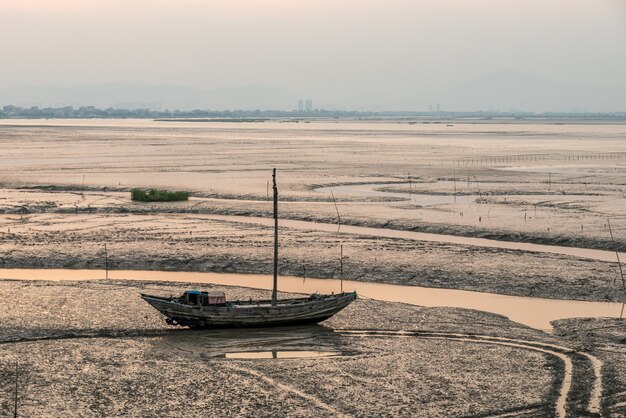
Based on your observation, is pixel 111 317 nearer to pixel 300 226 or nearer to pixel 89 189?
pixel 300 226

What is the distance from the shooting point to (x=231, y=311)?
27844 millimetres

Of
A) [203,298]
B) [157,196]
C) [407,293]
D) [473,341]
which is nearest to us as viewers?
[473,341]

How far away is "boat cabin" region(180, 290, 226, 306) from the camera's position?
91.8 ft

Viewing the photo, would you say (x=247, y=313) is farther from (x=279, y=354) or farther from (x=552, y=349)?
(x=552, y=349)

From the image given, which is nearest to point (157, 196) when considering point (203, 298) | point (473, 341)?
point (203, 298)

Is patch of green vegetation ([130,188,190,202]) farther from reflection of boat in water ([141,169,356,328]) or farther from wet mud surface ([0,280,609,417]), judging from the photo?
reflection of boat in water ([141,169,356,328])

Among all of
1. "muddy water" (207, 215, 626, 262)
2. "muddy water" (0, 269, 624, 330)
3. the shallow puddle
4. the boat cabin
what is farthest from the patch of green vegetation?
the shallow puddle

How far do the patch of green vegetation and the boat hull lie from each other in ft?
99.5

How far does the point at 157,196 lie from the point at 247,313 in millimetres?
31820

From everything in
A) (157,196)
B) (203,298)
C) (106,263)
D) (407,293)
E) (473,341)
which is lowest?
(407,293)

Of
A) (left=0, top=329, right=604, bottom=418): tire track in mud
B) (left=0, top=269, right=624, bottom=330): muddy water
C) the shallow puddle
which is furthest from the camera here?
(left=0, top=269, right=624, bottom=330): muddy water

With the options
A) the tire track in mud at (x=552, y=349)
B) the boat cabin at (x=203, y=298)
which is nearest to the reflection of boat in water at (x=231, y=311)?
the boat cabin at (x=203, y=298)

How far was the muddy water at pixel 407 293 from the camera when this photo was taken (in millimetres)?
31062

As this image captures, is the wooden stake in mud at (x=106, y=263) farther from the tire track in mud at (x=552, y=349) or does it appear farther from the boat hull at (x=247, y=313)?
the tire track in mud at (x=552, y=349)
